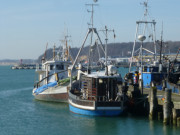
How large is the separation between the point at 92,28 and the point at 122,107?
33.6ft

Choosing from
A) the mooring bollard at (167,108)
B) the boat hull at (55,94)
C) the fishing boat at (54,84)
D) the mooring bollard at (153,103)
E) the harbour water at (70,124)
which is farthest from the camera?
the fishing boat at (54,84)

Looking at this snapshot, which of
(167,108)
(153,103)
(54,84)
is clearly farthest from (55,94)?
(167,108)

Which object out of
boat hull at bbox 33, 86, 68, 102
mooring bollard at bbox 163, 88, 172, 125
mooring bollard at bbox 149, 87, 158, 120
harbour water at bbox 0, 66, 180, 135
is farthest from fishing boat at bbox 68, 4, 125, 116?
boat hull at bbox 33, 86, 68, 102

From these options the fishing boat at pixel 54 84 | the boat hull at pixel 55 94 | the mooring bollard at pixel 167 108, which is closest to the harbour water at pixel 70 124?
the mooring bollard at pixel 167 108

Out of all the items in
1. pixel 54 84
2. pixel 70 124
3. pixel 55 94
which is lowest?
pixel 70 124

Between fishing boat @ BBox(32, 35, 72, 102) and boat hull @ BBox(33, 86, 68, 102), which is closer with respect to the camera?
boat hull @ BBox(33, 86, 68, 102)

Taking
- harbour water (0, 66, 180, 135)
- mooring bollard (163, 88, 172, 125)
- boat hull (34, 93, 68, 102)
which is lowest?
harbour water (0, 66, 180, 135)

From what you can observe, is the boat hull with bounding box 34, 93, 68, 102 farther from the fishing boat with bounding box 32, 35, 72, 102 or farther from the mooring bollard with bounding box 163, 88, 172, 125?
the mooring bollard with bounding box 163, 88, 172, 125

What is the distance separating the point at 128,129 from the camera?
29656 millimetres

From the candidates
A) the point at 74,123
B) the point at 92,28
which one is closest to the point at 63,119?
the point at 74,123

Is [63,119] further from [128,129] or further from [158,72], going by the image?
[158,72]

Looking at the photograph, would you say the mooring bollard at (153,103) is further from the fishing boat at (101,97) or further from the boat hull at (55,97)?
the boat hull at (55,97)

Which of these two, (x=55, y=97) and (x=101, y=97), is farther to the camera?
(x=55, y=97)

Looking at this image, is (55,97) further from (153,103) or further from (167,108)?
(167,108)
